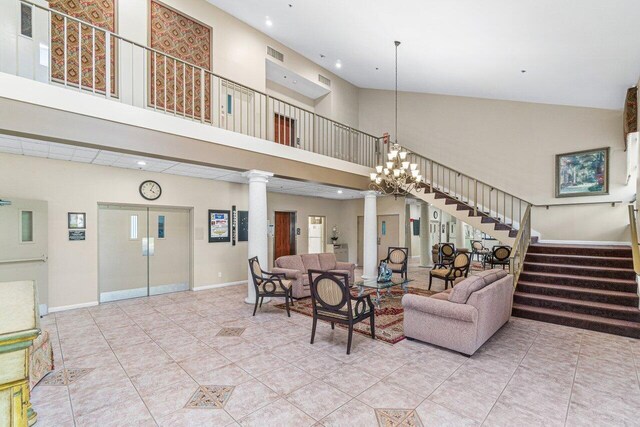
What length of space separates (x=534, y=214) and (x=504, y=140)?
2.02m

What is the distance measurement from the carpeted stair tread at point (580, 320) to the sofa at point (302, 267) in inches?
Result: 125

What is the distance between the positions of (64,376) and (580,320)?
22.4ft

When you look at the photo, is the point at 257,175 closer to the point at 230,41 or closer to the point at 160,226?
the point at 160,226

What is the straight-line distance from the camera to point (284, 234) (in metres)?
9.82

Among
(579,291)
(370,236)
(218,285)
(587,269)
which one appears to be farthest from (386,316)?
(218,285)

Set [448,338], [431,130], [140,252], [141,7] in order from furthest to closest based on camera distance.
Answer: [431,130] → [140,252] → [141,7] → [448,338]

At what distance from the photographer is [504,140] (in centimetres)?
779

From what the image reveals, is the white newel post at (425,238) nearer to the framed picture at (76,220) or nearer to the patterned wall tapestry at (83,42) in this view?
the patterned wall tapestry at (83,42)

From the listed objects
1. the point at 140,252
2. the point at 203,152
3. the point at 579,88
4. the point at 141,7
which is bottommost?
the point at 140,252

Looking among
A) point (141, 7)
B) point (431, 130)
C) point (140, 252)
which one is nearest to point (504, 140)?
point (431, 130)

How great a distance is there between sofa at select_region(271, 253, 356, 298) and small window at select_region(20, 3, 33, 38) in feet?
18.1

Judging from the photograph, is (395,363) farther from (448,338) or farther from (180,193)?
(180,193)

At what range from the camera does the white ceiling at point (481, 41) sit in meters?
3.98

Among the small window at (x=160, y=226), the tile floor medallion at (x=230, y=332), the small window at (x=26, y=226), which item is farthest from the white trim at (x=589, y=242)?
the small window at (x=26, y=226)
